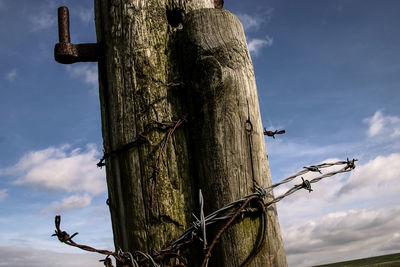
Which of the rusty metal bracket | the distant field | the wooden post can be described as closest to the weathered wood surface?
the wooden post

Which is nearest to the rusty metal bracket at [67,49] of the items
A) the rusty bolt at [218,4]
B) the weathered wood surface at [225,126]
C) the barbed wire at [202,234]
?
the weathered wood surface at [225,126]

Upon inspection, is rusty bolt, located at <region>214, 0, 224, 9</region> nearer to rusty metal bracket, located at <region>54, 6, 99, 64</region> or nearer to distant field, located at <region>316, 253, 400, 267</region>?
rusty metal bracket, located at <region>54, 6, 99, 64</region>

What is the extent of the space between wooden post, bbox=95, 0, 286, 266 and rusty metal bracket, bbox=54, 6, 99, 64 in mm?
280

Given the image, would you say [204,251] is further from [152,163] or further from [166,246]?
[152,163]

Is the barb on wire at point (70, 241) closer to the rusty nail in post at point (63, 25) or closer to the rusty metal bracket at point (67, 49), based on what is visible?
the rusty metal bracket at point (67, 49)

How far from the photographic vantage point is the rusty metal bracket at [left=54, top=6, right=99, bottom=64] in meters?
2.82

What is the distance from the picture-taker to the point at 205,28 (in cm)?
A: 242

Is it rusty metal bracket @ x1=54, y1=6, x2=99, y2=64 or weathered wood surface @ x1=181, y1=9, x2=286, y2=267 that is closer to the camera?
weathered wood surface @ x1=181, y1=9, x2=286, y2=267

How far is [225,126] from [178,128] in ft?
1.10

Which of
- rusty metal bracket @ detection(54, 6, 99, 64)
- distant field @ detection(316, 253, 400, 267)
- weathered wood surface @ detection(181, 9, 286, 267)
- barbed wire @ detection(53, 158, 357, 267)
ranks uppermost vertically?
rusty metal bracket @ detection(54, 6, 99, 64)

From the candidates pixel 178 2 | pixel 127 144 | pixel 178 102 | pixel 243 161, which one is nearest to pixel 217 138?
pixel 243 161

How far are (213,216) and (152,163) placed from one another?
1.75ft

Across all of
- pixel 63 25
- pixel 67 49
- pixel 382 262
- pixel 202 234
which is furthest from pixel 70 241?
pixel 382 262

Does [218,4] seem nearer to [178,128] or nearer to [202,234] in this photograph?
[178,128]
